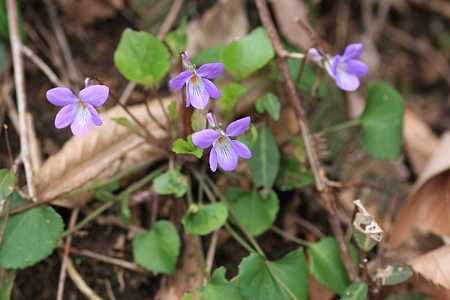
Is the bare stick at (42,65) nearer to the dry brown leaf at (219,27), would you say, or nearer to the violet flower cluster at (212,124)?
the dry brown leaf at (219,27)

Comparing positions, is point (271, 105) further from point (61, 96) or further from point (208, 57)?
point (61, 96)

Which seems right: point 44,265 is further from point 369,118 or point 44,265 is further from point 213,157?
A: point 369,118

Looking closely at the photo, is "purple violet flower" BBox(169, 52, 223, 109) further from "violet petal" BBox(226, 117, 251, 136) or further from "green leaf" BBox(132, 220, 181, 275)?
"green leaf" BBox(132, 220, 181, 275)

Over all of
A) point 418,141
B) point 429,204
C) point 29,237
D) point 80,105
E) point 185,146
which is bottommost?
point 418,141

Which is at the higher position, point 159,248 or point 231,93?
point 231,93

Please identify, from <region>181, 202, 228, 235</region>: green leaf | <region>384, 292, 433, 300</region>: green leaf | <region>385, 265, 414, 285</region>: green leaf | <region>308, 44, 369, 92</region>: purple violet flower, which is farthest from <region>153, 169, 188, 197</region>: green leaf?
<region>384, 292, 433, 300</region>: green leaf

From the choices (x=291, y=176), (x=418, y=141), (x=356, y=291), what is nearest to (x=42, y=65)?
(x=291, y=176)

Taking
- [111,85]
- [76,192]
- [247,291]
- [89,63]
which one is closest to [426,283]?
[247,291]
